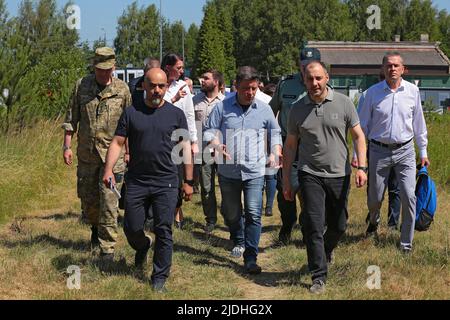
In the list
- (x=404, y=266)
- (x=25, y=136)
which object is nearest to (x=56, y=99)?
(x=25, y=136)

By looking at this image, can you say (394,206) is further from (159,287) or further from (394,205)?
(159,287)

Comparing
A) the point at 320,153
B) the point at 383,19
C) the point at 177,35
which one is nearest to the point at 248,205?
the point at 320,153

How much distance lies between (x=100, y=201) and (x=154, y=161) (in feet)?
3.96

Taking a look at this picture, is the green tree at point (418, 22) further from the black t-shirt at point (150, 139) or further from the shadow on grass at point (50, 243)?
the black t-shirt at point (150, 139)

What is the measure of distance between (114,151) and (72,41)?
23.9 meters

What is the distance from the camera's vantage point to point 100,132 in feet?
21.9

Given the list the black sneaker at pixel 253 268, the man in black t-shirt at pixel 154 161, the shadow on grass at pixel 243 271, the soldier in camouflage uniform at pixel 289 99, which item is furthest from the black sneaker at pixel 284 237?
the man in black t-shirt at pixel 154 161

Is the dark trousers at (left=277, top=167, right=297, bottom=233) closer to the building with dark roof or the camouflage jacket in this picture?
the camouflage jacket

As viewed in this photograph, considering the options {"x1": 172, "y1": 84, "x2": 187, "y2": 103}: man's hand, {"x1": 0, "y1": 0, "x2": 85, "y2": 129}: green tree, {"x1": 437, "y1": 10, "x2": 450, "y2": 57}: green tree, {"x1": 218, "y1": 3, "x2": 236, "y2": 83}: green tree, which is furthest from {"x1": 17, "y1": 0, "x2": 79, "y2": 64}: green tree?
{"x1": 437, "y1": 10, "x2": 450, "y2": 57}: green tree

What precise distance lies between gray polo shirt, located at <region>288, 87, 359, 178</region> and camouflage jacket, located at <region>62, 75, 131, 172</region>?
181 cm

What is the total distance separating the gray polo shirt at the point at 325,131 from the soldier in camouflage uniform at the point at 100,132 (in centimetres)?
186

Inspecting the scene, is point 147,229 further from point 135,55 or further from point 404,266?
point 135,55

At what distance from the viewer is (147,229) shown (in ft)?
26.9

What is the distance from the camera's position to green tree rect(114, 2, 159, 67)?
2483 inches
